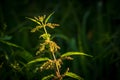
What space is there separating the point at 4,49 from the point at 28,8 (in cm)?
218

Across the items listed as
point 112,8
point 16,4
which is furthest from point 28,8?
point 112,8

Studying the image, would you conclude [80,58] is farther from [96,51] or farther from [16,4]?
[16,4]

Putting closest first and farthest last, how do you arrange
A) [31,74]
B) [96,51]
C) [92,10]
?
[31,74] → [96,51] → [92,10]

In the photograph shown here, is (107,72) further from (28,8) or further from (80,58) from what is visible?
(28,8)

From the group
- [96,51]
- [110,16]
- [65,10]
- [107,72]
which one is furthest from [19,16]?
[107,72]

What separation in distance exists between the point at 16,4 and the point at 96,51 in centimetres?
198

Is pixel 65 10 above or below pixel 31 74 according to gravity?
above

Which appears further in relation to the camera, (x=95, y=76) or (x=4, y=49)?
(x=95, y=76)

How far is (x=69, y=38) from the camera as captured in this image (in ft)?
11.0

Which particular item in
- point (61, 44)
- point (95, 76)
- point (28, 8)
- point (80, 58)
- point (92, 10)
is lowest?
point (95, 76)

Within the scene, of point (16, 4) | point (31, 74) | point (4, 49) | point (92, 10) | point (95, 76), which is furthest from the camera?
point (16, 4)

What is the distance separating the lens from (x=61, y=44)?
302 centimetres

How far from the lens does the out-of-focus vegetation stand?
2271 millimetres

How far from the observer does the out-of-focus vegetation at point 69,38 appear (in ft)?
7.45
